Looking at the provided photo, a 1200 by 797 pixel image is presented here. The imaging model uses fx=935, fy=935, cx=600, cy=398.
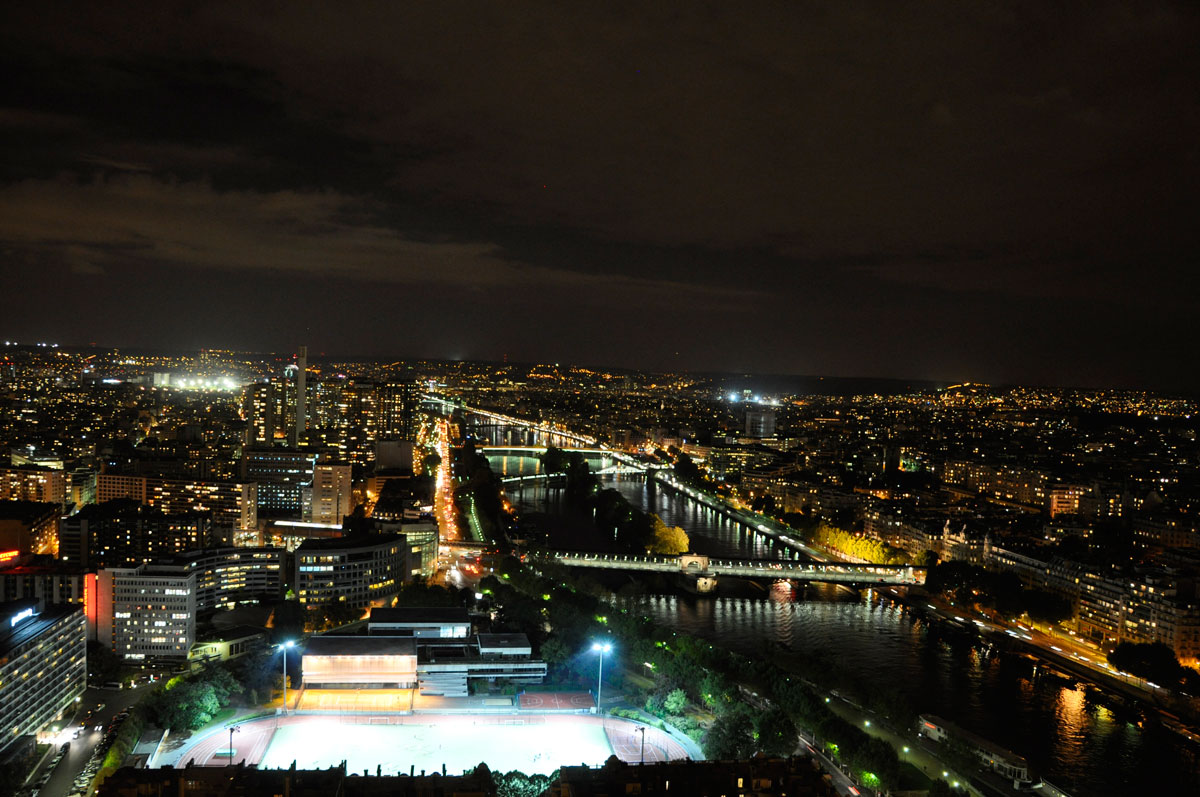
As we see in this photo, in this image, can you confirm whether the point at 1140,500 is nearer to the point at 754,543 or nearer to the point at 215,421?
the point at 754,543

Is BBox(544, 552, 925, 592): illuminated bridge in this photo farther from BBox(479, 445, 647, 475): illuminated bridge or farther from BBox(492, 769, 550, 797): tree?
BBox(479, 445, 647, 475): illuminated bridge

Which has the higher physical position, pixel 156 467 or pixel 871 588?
pixel 156 467

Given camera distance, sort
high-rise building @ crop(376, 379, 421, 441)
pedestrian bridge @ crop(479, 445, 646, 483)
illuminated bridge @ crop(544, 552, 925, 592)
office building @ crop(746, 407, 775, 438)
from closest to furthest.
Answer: illuminated bridge @ crop(544, 552, 925, 592) → pedestrian bridge @ crop(479, 445, 646, 483) → high-rise building @ crop(376, 379, 421, 441) → office building @ crop(746, 407, 775, 438)

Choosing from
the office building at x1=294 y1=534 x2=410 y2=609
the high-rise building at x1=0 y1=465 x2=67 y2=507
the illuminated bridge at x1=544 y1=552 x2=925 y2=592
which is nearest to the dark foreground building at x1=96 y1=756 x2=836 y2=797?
the office building at x1=294 y1=534 x2=410 y2=609

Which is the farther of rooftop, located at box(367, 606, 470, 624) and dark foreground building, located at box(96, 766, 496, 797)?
rooftop, located at box(367, 606, 470, 624)

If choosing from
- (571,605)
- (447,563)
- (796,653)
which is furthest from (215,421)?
(796,653)

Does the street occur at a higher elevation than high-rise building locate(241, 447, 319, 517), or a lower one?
lower

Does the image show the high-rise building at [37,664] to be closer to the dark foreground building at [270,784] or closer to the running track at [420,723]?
the running track at [420,723]
